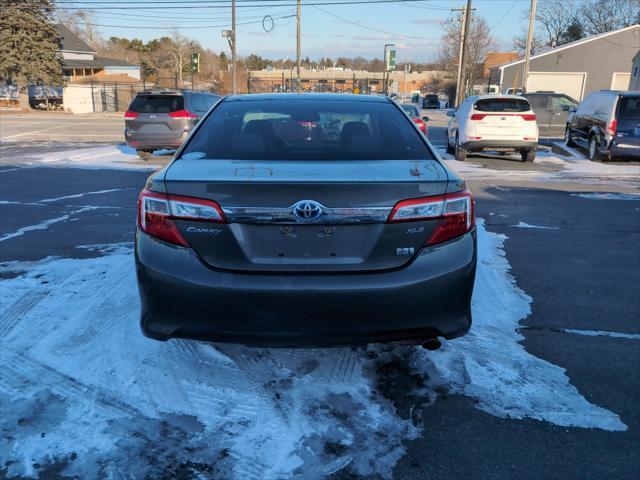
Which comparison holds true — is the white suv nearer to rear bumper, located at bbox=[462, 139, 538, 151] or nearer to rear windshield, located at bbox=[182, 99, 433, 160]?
rear bumper, located at bbox=[462, 139, 538, 151]

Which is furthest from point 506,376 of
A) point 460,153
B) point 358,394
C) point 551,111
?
point 551,111

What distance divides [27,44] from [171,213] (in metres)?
45.3

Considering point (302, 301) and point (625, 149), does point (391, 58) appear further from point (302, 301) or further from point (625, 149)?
point (302, 301)

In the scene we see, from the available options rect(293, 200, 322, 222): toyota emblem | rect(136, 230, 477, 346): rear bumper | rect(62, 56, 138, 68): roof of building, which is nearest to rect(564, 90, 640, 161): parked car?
rect(136, 230, 477, 346): rear bumper

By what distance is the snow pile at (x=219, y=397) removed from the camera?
97.6 inches

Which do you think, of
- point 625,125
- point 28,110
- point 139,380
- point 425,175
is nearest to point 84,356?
point 139,380

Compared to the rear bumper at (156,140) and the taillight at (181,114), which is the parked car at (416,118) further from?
the rear bumper at (156,140)

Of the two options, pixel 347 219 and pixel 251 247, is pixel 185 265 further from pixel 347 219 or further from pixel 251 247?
pixel 347 219

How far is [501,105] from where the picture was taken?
13.7 metres

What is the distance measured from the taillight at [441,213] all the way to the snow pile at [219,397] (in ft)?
Answer: 3.10

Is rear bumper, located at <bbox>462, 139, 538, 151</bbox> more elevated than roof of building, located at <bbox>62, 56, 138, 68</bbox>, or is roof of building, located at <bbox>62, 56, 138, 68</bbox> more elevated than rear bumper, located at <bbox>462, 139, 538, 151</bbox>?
Result: roof of building, located at <bbox>62, 56, 138, 68</bbox>

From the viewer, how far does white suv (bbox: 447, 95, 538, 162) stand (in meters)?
13.4

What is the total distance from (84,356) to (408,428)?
197 centimetres

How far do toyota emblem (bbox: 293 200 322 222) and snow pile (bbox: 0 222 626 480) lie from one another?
1024 millimetres
